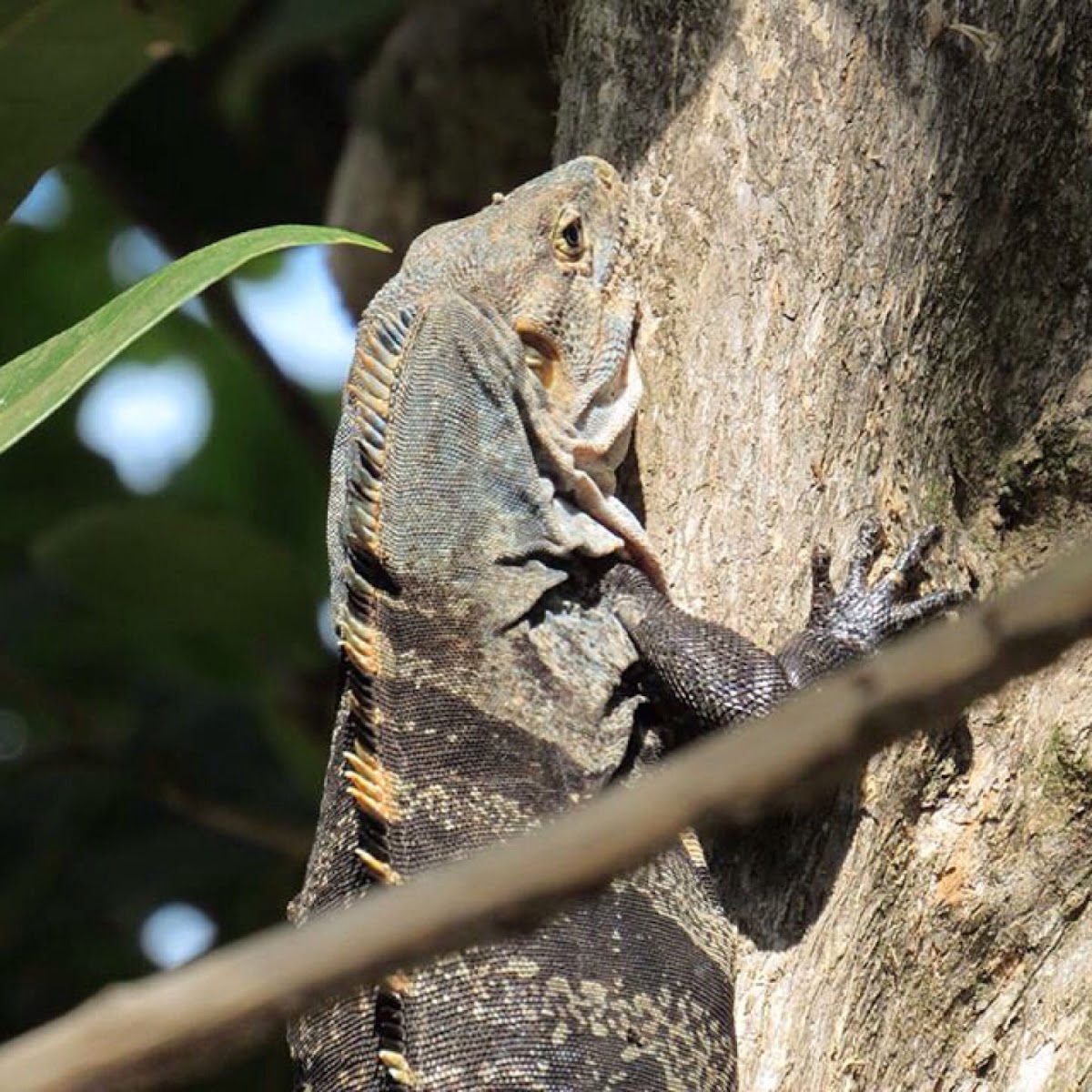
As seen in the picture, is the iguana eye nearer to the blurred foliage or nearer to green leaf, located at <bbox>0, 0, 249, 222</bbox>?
green leaf, located at <bbox>0, 0, 249, 222</bbox>

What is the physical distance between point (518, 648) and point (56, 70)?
1782 millimetres

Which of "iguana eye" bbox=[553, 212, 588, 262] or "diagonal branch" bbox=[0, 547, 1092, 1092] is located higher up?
"iguana eye" bbox=[553, 212, 588, 262]

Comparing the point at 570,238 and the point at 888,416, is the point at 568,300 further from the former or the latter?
the point at 888,416

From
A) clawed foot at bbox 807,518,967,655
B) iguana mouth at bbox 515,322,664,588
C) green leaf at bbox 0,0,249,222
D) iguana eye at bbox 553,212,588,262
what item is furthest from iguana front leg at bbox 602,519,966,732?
green leaf at bbox 0,0,249,222

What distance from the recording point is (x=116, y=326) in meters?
2.67

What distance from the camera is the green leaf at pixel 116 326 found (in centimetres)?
256

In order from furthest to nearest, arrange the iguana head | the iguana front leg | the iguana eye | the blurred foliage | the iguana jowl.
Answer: the blurred foliage → the iguana eye → the iguana head → the iguana front leg → the iguana jowl

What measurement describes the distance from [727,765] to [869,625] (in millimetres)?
2604

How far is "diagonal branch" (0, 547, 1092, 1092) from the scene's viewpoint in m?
0.84

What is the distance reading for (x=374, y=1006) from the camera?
3162 millimetres

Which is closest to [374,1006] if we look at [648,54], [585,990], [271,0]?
[585,990]

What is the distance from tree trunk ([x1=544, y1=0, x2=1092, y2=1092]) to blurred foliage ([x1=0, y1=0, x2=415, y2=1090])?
104 inches

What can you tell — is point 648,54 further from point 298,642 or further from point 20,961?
point 20,961

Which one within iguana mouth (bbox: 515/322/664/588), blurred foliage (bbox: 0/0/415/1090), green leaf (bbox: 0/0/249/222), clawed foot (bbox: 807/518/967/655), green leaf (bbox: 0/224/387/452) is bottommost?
clawed foot (bbox: 807/518/967/655)
